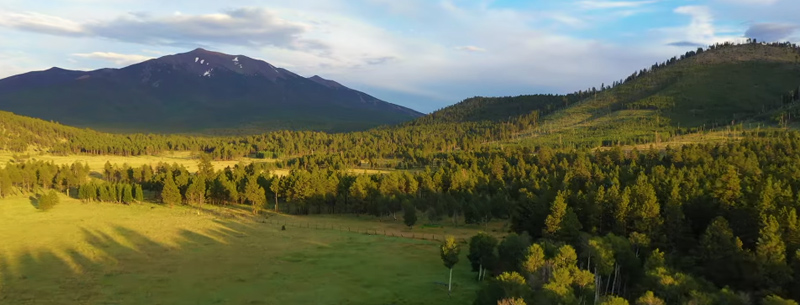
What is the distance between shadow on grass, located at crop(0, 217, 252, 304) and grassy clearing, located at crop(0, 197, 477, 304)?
11 cm

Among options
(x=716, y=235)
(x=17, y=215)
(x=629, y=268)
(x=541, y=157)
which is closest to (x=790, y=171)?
(x=716, y=235)

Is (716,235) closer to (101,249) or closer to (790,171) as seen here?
(790,171)

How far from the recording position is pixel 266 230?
86.9 m

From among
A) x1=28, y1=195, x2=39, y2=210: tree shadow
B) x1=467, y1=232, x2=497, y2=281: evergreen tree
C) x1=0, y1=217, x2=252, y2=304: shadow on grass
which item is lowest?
x1=28, y1=195, x2=39, y2=210: tree shadow

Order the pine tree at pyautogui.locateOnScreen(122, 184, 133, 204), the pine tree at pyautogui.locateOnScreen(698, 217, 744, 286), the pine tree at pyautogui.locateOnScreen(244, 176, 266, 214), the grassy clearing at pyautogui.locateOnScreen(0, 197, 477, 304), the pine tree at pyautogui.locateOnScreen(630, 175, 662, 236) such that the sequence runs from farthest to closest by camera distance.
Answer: the pine tree at pyautogui.locateOnScreen(122, 184, 133, 204)
the pine tree at pyautogui.locateOnScreen(244, 176, 266, 214)
the pine tree at pyautogui.locateOnScreen(630, 175, 662, 236)
the grassy clearing at pyautogui.locateOnScreen(0, 197, 477, 304)
the pine tree at pyautogui.locateOnScreen(698, 217, 744, 286)

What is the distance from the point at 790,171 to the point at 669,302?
199 feet

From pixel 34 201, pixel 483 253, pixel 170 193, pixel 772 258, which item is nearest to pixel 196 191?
pixel 170 193

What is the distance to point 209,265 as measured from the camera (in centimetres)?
6125

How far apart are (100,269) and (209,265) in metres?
12.2

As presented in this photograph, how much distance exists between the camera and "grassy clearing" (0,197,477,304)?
1903 inches

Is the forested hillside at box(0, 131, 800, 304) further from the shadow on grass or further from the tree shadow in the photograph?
the shadow on grass

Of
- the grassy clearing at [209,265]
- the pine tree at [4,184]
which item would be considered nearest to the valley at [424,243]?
the grassy clearing at [209,265]

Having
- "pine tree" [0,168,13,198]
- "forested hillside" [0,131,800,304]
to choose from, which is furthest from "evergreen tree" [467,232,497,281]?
"pine tree" [0,168,13,198]

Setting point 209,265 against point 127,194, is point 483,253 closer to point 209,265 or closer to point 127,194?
point 209,265
